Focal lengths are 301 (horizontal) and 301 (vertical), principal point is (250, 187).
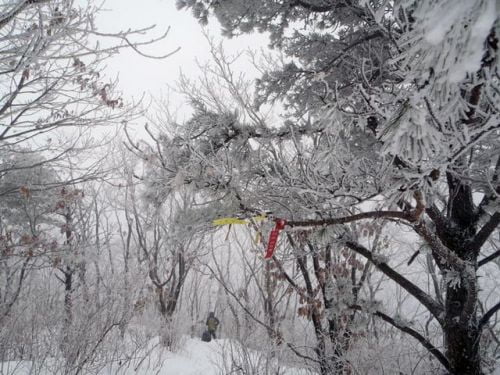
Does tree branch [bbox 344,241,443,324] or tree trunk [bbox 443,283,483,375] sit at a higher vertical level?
tree branch [bbox 344,241,443,324]

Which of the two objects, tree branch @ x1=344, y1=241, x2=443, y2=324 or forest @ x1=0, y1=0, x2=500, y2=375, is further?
tree branch @ x1=344, y1=241, x2=443, y2=324

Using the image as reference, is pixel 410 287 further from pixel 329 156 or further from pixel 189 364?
pixel 189 364

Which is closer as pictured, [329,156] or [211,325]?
[329,156]

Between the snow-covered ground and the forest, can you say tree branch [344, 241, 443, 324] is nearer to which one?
the forest

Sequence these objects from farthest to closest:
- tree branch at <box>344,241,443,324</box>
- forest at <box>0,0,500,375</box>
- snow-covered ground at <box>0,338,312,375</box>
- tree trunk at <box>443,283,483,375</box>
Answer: snow-covered ground at <box>0,338,312,375</box> < tree branch at <box>344,241,443,324</box> < tree trunk at <box>443,283,483,375</box> < forest at <box>0,0,500,375</box>

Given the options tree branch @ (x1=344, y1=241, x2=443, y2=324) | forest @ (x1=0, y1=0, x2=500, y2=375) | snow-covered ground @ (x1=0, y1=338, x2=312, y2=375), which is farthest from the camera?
snow-covered ground @ (x1=0, y1=338, x2=312, y2=375)

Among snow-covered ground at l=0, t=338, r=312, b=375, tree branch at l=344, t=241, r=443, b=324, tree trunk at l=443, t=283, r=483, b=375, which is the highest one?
tree branch at l=344, t=241, r=443, b=324

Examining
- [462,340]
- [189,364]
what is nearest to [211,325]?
[189,364]

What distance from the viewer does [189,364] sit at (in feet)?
28.4

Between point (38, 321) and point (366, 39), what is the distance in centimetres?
711

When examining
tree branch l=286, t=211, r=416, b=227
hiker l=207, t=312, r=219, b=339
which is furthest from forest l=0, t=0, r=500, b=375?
hiker l=207, t=312, r=219, b=339

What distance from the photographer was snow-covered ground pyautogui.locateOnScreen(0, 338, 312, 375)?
4.42 m

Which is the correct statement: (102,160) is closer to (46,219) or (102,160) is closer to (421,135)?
(421,135)

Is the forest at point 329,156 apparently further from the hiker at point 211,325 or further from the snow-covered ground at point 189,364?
the hiker at point 211,325
